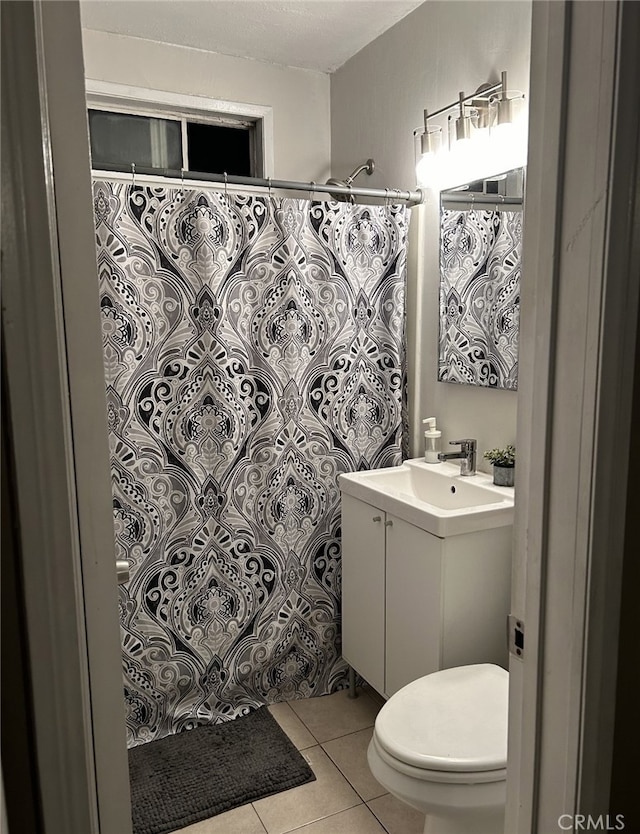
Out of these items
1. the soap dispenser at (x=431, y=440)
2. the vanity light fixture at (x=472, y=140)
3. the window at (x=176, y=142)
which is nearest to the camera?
the vanity light fixture at (x=472, y=140)

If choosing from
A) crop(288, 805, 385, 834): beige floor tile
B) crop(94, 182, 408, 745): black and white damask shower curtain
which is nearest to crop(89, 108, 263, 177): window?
crop(94, 182, 408, 745): black and white damask shower curtain

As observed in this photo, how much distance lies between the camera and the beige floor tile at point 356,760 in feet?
6.55

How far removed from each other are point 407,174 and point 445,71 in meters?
0.38

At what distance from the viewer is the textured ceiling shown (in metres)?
2.30

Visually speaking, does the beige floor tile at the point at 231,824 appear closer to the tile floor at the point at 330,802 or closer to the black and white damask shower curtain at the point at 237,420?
the tile floor at the point at 330,802

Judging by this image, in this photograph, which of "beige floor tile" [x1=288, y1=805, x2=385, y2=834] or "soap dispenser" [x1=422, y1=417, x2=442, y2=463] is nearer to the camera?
"beige floor tile" [x1=288, y1=805, x2=385, y2=834]

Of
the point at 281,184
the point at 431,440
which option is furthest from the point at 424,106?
the point at 431,440

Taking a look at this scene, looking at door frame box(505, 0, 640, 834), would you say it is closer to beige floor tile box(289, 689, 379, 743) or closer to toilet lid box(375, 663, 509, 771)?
toilet lid box(375, 663, 509, 771)

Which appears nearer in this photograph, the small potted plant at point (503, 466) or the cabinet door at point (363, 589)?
the small potted plant at point (503, 466)

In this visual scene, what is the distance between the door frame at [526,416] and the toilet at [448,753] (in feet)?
1.52

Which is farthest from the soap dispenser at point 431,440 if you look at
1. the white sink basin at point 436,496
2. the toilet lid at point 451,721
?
the toilet lid at point 451,721

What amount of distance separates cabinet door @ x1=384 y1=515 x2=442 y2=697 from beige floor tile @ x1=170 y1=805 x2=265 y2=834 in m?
0.56

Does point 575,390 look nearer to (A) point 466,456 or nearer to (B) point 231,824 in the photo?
(A) point 466,456

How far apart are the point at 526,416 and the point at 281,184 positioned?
1.65m
